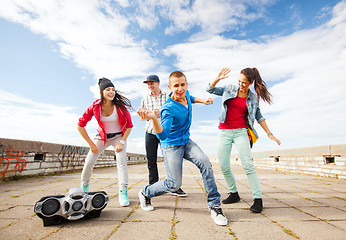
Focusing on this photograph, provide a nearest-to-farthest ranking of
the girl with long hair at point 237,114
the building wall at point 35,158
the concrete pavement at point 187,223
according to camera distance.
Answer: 1. the concrete pavement at point 187,223
2. the girl with long hair at point 237,114
3. the building wall at point 35,158

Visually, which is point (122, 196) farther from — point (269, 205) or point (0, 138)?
point (0, 138)

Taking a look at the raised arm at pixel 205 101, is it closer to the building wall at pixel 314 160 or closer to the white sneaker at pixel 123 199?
the white sneaker at pixel 123 199

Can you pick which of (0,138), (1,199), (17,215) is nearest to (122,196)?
(17,215)

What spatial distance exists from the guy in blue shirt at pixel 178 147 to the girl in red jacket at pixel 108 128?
2.36ft

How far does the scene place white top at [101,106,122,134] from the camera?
131 inches

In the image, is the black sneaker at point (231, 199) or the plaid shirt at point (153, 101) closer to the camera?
the black sneaker at point (231, 199)

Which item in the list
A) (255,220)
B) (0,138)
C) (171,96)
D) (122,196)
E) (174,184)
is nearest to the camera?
(255,220)

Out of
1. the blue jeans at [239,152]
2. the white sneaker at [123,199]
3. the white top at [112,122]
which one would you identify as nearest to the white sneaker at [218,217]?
the blue jeans at [239,152]

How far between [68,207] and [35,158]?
5.45 meters

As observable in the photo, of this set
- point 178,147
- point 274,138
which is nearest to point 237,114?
point 274,138

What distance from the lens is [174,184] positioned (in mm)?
2592

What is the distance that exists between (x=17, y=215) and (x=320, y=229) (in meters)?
3.50

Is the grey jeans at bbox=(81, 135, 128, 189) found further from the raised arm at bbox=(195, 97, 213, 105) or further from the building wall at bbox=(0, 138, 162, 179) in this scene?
the building wall at bbox=(0, 138, 162, 179)

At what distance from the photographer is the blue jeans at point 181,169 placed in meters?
2.53
